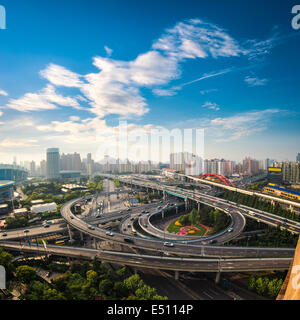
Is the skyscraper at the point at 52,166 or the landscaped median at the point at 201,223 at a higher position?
the skyscraper at the point at 52,166

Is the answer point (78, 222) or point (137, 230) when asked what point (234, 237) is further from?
point (78, 222)

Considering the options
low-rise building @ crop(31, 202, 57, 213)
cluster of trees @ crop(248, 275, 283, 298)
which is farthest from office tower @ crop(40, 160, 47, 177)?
cluster of trees @ crop(248, 275, 283, 298)

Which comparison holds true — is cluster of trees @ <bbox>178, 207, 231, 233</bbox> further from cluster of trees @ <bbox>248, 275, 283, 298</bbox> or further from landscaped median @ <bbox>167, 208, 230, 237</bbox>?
cluster of trees @ <bbox>248, 275, 283, 298</bbox>

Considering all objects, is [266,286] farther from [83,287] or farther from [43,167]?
[43,167]

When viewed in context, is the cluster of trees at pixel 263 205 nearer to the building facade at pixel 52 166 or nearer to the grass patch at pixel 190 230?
the grass patch at pixel 190 230

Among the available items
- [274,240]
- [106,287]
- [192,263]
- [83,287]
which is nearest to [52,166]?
[83,287]

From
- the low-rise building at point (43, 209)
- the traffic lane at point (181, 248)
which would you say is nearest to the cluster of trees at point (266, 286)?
the traffic lane at point (181, 248)

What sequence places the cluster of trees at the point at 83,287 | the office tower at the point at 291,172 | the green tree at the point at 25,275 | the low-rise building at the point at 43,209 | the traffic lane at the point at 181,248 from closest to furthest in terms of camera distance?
1. the cluster of trees at the point at 83,287
2. the green tree at the point at 25,275
3. the traffic lane at the point at 181,248
4. the low-rise building at the point at 43,209
5. the office tower at the point at 291,172

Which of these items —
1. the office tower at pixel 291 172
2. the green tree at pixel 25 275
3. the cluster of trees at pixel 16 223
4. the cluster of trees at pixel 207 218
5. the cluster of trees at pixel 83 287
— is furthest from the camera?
the office tower at pixel 291 172
